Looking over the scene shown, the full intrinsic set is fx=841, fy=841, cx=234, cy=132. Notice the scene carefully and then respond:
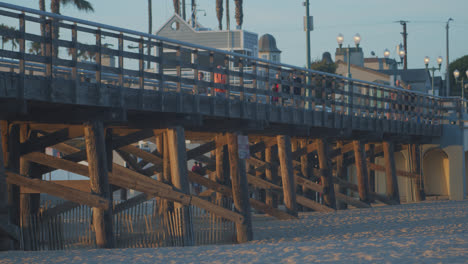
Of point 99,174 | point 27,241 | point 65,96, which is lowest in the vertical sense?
point 27,241

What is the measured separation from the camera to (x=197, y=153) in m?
19.3

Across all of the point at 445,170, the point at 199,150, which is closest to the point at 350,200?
the point at 199,150

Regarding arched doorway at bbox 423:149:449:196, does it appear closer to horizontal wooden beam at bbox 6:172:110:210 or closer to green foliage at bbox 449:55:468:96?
horizontal wooden beam at bbox 6:172:110:210

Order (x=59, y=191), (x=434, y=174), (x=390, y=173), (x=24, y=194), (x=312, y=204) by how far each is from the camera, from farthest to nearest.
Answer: (x=434, y=174) → (x=390, y=173) → (x=312, y=204) → (x=24, y=194) → (x=59, y=191)

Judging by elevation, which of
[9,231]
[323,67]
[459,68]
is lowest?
[9,231]

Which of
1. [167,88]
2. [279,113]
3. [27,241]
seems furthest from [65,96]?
[279,113]

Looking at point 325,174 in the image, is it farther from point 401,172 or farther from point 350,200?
point 401,172

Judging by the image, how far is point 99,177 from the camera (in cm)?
1413

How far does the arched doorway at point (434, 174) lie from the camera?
35469 mm

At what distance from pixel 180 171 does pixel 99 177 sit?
238 cm

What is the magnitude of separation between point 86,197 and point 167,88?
16.1 feet

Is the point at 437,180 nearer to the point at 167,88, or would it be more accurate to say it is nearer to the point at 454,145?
the point at 454,145

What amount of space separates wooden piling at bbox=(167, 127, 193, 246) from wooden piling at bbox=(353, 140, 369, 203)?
1099 centimetres

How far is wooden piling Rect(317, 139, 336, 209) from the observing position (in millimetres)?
24406
